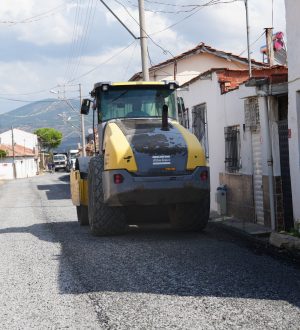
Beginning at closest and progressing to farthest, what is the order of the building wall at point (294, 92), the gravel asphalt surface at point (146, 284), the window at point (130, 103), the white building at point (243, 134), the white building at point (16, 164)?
Answer: 1. the gravel asphalt surface at point (146, 284)
2. the building wall at point (294, 92)
3. the window at point (130, 103)
4. the white building at point (243, 134)
5. the white building at point (16, 164)

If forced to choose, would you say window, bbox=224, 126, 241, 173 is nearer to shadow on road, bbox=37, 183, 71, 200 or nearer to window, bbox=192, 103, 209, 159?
window, bbox=192, 103, 209, 159

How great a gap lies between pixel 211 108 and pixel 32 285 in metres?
11.0

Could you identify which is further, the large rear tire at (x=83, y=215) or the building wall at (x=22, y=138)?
the building wall at (x=22, y=138)

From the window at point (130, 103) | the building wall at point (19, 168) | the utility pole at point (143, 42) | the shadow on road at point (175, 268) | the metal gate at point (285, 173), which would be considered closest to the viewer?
the shadow on road at point (175, 268)

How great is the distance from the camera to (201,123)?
19.5 m

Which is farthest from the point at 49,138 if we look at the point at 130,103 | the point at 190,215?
the point at 190,215

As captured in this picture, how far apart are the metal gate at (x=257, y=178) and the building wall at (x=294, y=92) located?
204 centimetres

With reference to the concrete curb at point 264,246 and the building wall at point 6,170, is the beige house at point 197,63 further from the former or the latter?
the building wall at point 6,170

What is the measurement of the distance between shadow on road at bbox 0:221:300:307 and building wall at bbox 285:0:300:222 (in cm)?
191

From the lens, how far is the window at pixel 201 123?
1892 centimetres

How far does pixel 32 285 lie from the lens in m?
7.87

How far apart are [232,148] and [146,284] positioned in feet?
30.6

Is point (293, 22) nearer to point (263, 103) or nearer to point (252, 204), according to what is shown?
point (263, 103)

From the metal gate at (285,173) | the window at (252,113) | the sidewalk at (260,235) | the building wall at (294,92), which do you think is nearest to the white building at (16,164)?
the sidewalk at (260,235)
